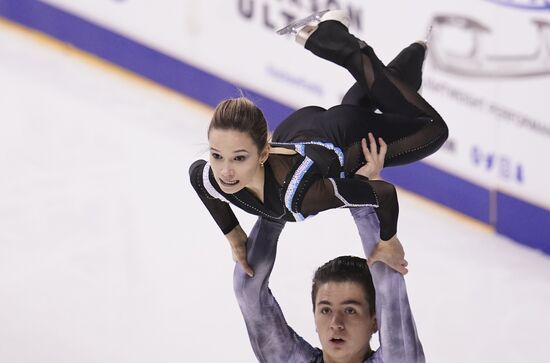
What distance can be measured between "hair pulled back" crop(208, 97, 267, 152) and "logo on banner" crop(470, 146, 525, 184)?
2913 mm

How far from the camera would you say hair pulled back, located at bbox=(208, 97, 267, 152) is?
3990 mm

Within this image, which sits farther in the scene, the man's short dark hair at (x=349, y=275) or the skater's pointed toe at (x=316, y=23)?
the skater's pointed toe at (x=316, y=23)

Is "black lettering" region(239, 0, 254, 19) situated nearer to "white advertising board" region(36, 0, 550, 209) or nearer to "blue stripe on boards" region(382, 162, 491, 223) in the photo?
"white advertising board" region(36, 0, 550, 209)

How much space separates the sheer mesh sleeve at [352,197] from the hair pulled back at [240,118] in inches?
10.2

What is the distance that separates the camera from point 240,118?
13.1 feet

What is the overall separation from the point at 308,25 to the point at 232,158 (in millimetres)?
838

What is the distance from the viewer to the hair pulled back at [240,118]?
3990mm

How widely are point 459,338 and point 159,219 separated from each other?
181cm

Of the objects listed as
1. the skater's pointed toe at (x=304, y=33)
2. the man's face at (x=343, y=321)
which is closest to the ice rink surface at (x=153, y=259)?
the man's face at (x=343, y=321)

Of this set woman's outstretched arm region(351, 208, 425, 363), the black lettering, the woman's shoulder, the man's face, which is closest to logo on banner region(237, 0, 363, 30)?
the black lettering

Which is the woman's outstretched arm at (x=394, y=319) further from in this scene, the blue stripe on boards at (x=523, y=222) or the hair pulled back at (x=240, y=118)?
the blue stripe on boards at (x=523, y=222)

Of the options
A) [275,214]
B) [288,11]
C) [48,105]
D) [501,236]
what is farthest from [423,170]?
[275,214]

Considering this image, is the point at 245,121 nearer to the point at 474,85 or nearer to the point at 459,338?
the point at 459,338

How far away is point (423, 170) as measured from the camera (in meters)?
7.16
